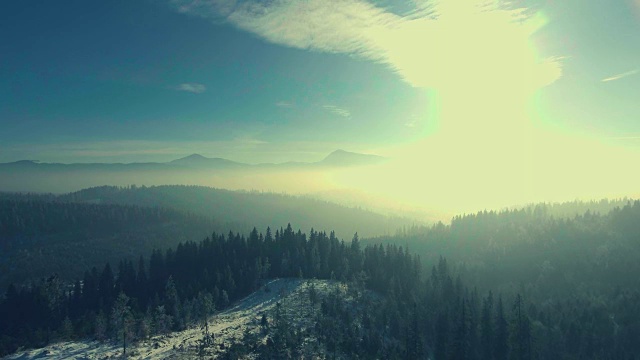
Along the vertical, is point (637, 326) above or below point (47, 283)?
below

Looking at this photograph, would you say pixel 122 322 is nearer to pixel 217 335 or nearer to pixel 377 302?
pixel 217 335

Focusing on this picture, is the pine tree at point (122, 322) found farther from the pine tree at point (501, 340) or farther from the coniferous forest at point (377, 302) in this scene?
the pine tree at point (501, 340)

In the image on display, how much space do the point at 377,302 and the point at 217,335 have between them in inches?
2186

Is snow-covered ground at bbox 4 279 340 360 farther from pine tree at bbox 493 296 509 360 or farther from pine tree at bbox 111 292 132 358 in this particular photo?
pine tree at bbox 493 296 509 360

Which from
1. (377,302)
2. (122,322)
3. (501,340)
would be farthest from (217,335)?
(501,340)

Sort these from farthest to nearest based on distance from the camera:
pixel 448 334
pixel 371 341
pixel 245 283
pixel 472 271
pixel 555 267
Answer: pixel 472 271, pixel 555 267, pixel 245 283, pixel 448 334, pixel 371 341

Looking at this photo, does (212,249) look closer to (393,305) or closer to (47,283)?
(47,283)

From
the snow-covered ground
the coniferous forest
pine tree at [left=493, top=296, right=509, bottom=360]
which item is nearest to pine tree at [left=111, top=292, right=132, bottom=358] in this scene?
the coniferous forest

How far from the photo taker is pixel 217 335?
283 feet

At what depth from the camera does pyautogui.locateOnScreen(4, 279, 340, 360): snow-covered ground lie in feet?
240

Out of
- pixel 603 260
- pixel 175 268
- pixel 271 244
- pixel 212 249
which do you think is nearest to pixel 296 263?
pixel 271 244

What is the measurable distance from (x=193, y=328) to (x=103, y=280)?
5838 cm

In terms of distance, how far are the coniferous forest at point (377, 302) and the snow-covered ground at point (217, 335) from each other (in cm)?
462

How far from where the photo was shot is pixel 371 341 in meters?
95.3
